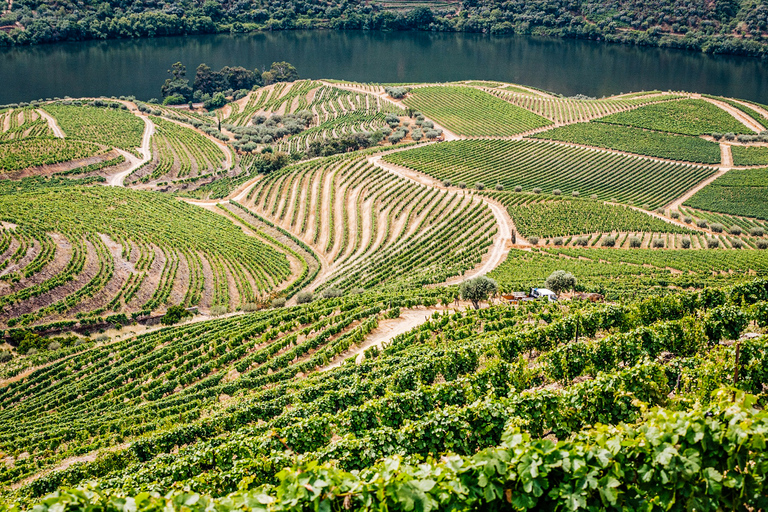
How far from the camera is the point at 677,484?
33.1 ft

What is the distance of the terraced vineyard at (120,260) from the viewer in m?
53.8

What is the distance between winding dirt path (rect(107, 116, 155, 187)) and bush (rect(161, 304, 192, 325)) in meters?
55.9

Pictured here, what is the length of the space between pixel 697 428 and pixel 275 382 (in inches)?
991

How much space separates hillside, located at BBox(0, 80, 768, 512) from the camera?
35.2 feet

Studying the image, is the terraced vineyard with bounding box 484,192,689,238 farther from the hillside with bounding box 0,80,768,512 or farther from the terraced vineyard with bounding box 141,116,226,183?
the terraced vineyard with bounding box 141,116,226,183

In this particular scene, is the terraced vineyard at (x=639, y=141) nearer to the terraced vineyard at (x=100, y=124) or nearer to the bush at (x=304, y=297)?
the bush at (x=304, y=297)

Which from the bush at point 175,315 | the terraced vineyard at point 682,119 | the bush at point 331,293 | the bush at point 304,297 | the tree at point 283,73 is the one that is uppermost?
the tree at point 283,73

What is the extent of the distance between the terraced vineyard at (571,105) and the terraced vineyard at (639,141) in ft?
27.4

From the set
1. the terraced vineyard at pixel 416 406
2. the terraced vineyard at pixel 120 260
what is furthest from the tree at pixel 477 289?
the terraced vineyard at pixel 120 260

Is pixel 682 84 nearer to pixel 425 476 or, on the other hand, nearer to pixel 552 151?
pixel 552 151

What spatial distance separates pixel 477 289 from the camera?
4297 cm

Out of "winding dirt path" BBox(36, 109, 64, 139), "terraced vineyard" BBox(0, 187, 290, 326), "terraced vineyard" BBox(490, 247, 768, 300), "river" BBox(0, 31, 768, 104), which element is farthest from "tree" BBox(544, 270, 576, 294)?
"river" BBox(0, 31, 768, 104)

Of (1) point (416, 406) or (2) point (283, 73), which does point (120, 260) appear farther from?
(2) point (283, 73)

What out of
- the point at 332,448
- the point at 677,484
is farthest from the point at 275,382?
the point at 677,484
